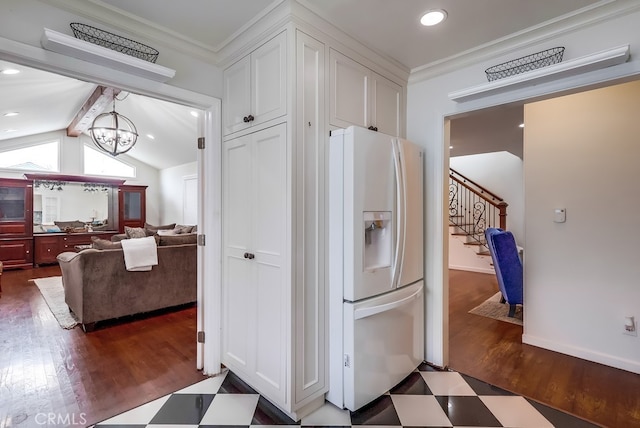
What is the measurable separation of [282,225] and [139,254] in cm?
257

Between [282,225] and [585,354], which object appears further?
[585,354]

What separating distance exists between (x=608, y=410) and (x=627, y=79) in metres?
2.00

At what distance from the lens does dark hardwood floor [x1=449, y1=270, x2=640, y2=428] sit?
1915mm

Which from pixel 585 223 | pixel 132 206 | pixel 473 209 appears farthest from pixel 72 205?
pixel 473 209

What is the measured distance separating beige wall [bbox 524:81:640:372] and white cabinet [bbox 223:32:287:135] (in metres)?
2.53

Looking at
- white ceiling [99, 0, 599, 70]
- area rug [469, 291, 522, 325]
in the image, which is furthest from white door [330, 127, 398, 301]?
area rug [469, 291, 522, 325]

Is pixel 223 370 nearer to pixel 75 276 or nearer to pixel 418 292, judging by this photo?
pixel 418 292

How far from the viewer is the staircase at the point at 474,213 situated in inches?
255

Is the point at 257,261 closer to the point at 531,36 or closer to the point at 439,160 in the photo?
the point at 439,160

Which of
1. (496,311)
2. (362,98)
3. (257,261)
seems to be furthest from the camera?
(496,311)

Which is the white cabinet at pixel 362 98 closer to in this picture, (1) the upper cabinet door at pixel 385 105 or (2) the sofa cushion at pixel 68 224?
(1) the upper cabinet door at pixel 385 105

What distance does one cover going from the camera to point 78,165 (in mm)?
7852
